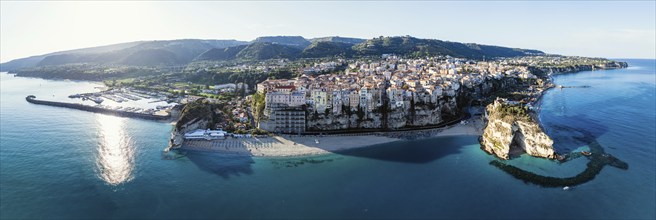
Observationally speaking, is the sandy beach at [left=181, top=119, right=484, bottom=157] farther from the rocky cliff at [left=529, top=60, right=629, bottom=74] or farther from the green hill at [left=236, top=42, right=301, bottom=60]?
the green hill at [left=236, top=42, right=301, bottom=60]

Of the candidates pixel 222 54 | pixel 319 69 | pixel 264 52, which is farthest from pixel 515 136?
pixel 222 54

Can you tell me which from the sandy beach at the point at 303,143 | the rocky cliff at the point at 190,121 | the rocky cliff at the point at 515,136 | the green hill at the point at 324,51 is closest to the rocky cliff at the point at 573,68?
the green hill at the point at 324,51

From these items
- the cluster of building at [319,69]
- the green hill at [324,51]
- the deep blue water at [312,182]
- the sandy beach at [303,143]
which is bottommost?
the deep blue water at [312,182]

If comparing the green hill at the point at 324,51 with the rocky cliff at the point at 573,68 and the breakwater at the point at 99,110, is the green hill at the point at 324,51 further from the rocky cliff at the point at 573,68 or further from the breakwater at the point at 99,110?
the breakwater at the point at 99,110

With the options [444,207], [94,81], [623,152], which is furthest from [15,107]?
[623,152]

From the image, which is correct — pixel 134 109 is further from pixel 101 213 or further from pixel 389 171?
pixel 389 171

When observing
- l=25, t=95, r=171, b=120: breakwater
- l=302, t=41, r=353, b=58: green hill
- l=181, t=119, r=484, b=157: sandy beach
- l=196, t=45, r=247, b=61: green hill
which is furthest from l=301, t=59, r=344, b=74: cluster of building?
l=196, t=45, r=247, b=61: green hill
